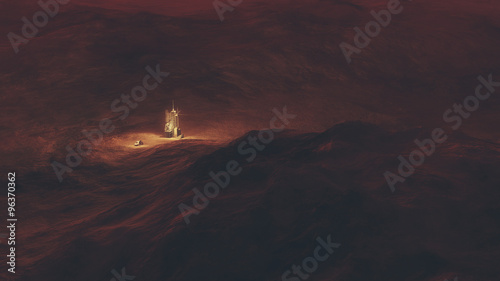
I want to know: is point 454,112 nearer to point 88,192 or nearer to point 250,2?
point 88,192

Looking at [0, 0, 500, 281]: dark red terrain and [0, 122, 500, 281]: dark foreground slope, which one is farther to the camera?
[0, 0, 500, 281]: dark red terrain

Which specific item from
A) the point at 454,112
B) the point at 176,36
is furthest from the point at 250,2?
the point at 454,112

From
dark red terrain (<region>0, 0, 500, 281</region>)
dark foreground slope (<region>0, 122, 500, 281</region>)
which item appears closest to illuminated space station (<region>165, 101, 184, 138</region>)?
dark red terrain (<region>0, 0, 500, 281</region>)

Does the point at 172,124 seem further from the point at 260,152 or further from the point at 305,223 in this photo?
the point at 305,223

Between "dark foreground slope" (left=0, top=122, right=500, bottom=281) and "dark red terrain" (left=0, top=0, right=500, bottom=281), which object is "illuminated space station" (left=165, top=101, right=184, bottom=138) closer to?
"dark red terrain" (left=0, top=0, right=500, bottom=281)

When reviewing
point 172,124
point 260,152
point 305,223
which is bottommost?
point 305,223

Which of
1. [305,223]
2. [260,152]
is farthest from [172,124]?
[305,223]
